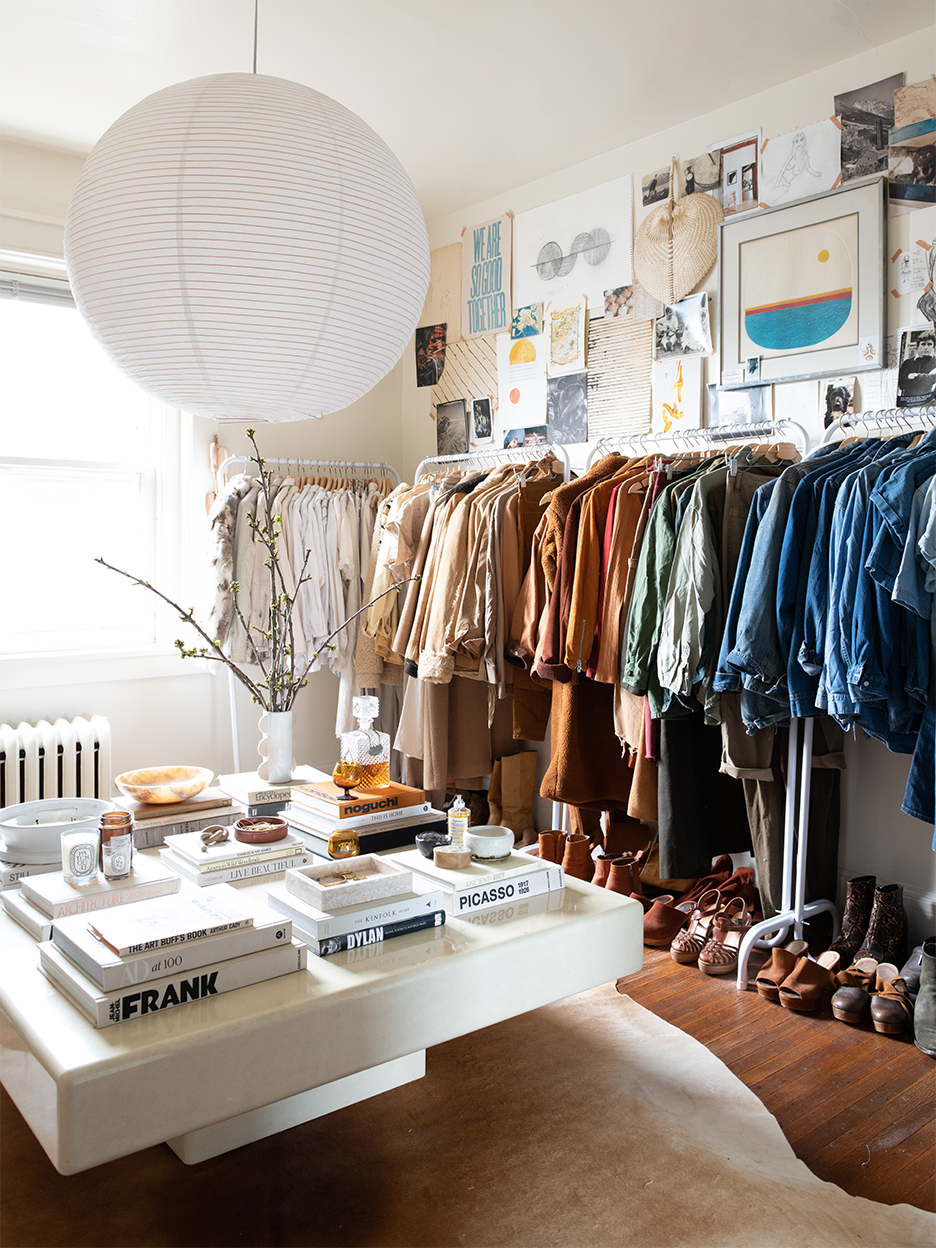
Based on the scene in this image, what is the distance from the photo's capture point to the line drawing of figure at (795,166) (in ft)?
9.46

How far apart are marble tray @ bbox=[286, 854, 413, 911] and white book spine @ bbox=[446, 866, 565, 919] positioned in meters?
0.10

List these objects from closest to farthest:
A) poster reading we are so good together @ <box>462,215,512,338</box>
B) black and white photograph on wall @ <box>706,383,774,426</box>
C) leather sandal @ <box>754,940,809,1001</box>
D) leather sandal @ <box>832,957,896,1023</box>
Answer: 1. leather sandal @ <box>832,957,896,1023</box>
2. leather sandal @ <box>754,940,809,1001</box>
3. black and white photograph on wall @ <box>706,383,774,426</box>
4. poster reading we are so good together @ <box>462,215,512,338</box>

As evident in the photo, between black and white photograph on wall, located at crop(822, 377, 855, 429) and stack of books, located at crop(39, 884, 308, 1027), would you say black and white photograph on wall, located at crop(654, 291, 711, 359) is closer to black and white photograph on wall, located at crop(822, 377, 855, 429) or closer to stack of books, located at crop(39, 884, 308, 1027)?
black and white photograph on wall, located at crop(822, 377, 855, 429)

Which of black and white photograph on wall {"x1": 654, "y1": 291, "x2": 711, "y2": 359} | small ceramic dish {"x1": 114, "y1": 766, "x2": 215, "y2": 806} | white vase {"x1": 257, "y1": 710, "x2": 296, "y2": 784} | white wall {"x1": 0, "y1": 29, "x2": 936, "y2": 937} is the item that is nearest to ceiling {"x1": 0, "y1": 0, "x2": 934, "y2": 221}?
white wall {"x1": 0, "y1": 29, "x2": 936, "y2": 937}

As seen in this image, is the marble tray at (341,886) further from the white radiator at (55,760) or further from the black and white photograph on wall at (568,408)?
the black and white photograph on wall at (568,408)

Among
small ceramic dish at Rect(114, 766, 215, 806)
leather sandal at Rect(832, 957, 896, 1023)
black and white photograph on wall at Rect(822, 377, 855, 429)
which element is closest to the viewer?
small ceramic dish at Rect(114, 766, 215, 806)

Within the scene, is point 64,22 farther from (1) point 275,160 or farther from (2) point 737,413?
(2) point 737,413

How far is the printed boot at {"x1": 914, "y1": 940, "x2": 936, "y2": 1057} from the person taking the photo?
2174mm

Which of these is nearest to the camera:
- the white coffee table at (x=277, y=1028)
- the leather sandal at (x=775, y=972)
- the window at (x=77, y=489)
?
the white coffee table at (x=277, y=1028)

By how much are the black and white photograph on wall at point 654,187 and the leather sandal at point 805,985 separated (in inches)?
99.5

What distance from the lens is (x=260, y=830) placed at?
78.1 inches

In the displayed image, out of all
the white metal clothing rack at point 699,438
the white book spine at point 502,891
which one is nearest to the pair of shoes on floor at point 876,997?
the white book spine at point 502,891

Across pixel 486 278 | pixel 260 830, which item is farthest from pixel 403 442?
pixel 260 830

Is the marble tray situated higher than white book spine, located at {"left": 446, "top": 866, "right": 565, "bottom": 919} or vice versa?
the marble tray
